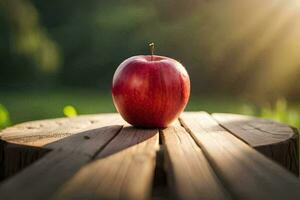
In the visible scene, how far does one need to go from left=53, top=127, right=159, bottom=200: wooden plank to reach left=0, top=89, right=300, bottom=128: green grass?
320 centimetres

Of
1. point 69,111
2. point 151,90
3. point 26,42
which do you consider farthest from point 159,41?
point 151,90

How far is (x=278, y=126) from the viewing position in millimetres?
1755

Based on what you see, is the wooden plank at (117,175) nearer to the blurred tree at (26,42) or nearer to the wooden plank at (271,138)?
the wooden plank at (271,138)

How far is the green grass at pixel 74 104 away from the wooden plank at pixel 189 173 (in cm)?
311

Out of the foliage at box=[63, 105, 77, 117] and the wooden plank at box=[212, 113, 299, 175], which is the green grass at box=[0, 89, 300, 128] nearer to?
the foliage at box=[63, 105, 77, 117]

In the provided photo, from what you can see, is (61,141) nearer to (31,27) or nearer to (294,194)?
(294,194)

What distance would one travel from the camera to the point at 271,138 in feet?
4.81

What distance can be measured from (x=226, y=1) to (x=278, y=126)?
13.0ft

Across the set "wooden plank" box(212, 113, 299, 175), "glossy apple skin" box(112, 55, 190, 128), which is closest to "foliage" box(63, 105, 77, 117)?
"glossy apple skin" box(112, 55, 190, 128)

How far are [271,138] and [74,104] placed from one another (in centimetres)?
398

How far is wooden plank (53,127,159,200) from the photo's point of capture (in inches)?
33.1

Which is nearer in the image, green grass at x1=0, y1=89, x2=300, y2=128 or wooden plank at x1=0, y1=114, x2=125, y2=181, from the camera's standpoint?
wooden plank at x1=0, y1=114, x2=125, y2=181

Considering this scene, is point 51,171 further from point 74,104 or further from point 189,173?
point 74,104

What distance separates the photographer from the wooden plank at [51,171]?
33.0 inches
